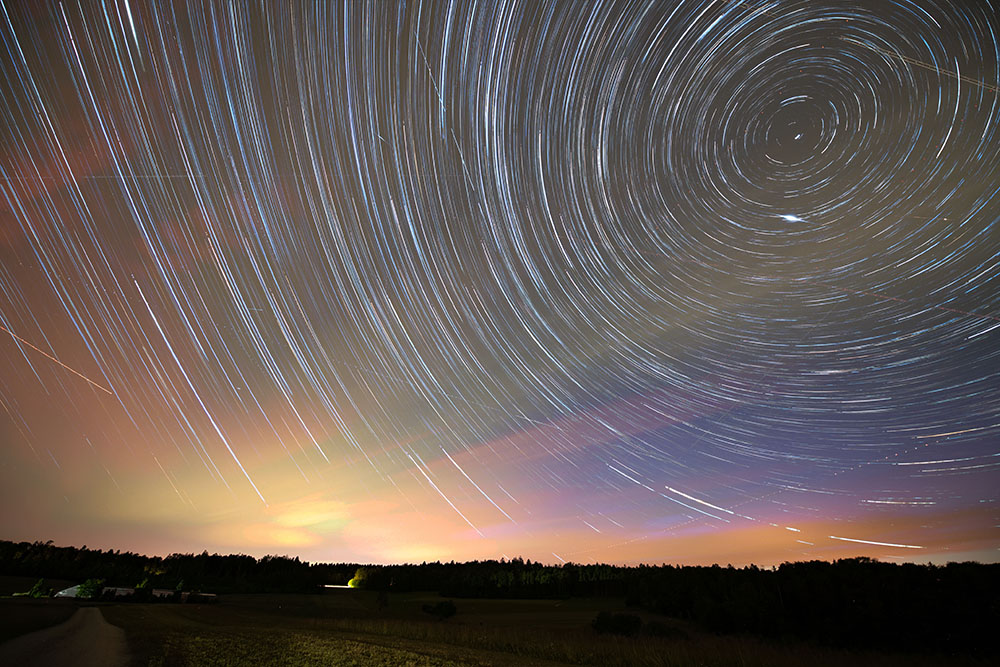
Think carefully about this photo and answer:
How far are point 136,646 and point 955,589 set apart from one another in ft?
129

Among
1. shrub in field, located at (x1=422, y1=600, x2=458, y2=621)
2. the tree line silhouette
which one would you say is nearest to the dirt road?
shrub in field, located at (x1=422, y1=600, x2=458, y2=621)

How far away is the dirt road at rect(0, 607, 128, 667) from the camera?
9.30m

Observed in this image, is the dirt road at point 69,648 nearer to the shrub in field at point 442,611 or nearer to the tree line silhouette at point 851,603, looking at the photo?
the shrub in field at point 442,611

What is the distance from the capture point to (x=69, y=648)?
35.8ft

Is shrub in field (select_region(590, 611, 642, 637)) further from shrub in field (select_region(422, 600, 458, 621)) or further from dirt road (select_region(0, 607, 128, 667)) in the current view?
dirt road (select_region(0, 607, 128, 667))

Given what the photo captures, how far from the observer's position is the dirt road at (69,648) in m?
9.30

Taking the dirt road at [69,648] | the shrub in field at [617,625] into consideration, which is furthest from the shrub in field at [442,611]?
the dirt road at [69,648]

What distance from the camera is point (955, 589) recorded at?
93.2ft

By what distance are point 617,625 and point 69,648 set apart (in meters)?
Answer: 27.4

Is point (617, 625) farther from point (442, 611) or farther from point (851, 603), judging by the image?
point (442, 611)

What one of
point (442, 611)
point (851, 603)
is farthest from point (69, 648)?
point (851, 603)

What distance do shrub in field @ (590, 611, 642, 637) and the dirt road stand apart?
80.1 feet

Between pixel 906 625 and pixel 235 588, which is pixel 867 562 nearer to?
pixel 906 625

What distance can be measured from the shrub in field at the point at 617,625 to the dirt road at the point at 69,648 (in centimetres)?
2441
